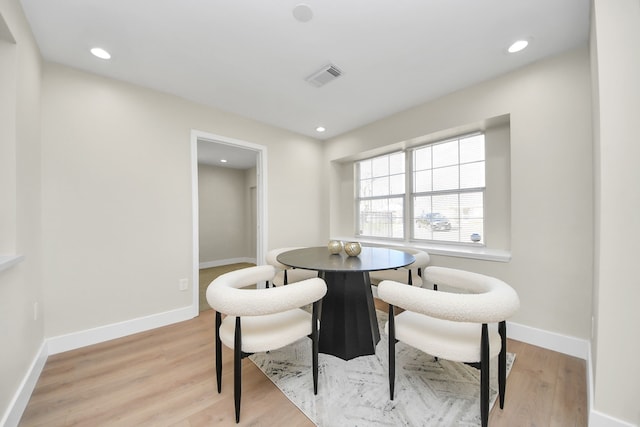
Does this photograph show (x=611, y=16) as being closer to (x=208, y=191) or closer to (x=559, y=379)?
(x=559, y=379)

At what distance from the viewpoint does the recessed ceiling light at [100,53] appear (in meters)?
1.97

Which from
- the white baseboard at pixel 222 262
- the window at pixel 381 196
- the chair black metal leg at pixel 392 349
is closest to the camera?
the chair black metal leg at pixel 392 349

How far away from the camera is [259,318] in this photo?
159cm

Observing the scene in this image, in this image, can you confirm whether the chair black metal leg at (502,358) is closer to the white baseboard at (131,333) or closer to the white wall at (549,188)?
the white baseboard at (131,333)

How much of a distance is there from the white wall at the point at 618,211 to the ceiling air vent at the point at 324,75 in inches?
65.2

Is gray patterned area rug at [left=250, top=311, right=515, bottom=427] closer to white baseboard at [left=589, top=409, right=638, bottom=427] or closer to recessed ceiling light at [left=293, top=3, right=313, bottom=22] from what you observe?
white baseboard at [left=589, top=409, right=638, bottom=427]

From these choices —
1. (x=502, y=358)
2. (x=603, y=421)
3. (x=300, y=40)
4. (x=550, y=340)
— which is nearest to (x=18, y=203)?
(x=300, y=40)

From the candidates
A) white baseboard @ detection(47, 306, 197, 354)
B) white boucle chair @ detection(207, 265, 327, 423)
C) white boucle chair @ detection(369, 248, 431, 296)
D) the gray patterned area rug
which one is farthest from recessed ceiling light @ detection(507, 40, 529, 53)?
white baseboard @ detection(47, 306, 197, 354)

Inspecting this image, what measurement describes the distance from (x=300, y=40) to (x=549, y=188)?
7.94ft

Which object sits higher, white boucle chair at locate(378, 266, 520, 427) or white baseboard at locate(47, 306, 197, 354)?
white boucle chair at locate(378, 266, 520, 427)

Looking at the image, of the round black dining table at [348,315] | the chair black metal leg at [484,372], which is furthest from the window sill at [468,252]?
the chair black metal leg at [484,372]

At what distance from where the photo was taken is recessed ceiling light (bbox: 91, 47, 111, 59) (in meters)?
1.97

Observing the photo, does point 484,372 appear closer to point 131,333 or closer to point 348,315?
point 348,315

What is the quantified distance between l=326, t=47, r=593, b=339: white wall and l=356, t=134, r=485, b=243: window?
490 millimetres
